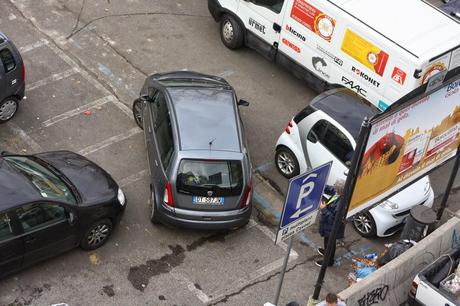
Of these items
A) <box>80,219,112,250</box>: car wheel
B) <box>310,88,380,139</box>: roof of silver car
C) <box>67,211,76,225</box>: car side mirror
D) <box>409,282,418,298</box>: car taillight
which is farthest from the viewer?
<box>310,88,380,139</box>: roof of silver car

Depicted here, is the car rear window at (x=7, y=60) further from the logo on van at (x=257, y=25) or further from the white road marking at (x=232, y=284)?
the logo on van at (x=257, y=25)

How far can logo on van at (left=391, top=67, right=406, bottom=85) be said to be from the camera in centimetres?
1407

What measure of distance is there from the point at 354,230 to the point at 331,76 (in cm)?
353

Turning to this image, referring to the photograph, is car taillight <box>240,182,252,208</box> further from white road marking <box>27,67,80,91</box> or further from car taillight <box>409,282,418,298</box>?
white road marking <box>27,67,80,91</box>

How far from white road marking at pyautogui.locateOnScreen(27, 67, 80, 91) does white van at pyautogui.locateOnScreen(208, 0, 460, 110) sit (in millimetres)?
4029

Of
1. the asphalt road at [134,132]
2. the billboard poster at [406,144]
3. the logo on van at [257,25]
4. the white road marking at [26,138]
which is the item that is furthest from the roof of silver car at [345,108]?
the white road marking at [26,138]

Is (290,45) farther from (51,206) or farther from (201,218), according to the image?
(51,206)

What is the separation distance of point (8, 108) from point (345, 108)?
6.18 metres

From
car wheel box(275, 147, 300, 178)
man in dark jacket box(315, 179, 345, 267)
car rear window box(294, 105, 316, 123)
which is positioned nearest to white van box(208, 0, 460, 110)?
car rear window box(294, 105, 316, 123)

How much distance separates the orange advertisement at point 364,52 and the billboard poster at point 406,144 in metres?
3.00

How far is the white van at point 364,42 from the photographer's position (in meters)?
14.1

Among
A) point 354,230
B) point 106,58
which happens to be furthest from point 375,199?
point 106,58

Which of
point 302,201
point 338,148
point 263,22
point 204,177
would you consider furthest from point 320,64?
point 302,201

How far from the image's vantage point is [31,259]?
37.2 ft
